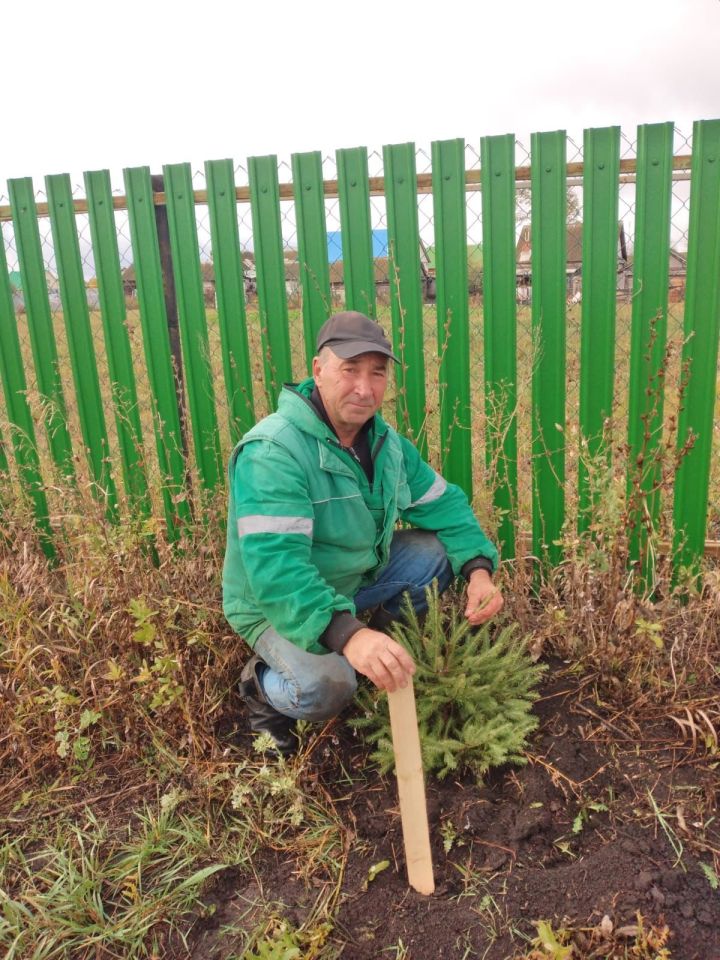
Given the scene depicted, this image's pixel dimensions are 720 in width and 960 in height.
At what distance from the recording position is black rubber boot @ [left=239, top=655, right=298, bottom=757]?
2.77 m

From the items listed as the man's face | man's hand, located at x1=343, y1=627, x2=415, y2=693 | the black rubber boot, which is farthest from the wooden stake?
the man's face

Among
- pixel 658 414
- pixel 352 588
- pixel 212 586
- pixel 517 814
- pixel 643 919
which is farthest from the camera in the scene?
pixel 658 414

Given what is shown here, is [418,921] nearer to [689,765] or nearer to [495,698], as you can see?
[495,698]

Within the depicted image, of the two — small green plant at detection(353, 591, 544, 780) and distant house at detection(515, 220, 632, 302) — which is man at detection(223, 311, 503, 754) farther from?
distant house at detection(515, 220, 632, 302)

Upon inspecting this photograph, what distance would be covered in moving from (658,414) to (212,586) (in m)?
2.22

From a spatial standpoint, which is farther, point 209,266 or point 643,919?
point 209,266

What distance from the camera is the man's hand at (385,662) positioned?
2.04 meters

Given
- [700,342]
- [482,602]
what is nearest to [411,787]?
[482,602]

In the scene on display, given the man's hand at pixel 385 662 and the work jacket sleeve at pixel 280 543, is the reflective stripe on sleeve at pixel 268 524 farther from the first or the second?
the man's hand at pixel 385 662

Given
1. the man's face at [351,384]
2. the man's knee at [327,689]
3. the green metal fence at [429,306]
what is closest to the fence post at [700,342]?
the green metal fence at [429,306]

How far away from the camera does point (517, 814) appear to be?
2344 mm

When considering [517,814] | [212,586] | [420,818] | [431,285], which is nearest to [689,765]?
[517,814]

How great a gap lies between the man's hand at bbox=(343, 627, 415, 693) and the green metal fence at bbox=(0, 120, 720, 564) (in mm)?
1298

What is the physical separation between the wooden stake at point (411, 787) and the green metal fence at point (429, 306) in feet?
4.45
